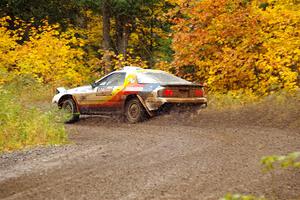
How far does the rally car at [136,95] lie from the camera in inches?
558

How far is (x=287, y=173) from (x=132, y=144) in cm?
376

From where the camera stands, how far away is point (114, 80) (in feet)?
49.9

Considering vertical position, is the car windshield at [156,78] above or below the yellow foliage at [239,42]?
below

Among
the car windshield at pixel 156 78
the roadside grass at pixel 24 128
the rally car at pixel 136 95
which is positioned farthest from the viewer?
the car windshield at pixel 156 78

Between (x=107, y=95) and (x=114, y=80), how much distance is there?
19.1 inches

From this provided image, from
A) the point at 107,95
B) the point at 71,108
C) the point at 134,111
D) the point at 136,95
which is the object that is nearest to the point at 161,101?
the point at 136,95

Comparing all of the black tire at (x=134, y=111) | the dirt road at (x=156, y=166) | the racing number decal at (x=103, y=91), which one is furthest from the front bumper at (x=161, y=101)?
the dirt road at (x=156, y=166)

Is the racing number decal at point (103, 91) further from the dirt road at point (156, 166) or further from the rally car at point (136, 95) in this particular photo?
the dirt road at point (156, 166)

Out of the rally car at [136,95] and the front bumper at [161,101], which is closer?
the front bumper at [161,101]

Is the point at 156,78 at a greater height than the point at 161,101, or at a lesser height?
greater

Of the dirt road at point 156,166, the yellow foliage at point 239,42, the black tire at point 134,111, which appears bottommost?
the dirt road at point 156,166

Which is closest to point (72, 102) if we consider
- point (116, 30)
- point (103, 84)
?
point (103, 84)

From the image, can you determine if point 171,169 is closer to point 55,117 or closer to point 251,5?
point 55,117

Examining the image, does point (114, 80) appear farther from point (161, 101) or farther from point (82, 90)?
point (161, 101)
